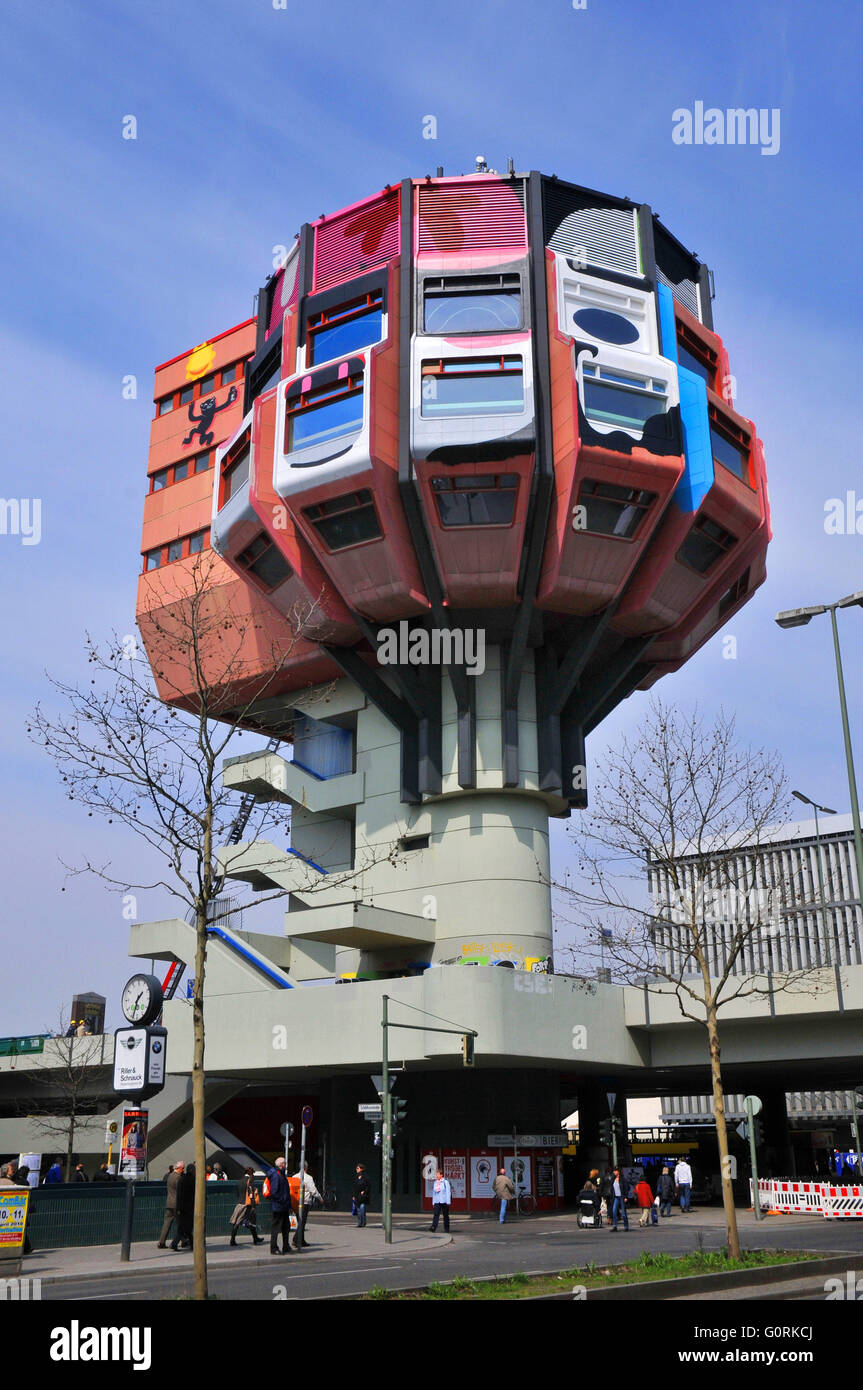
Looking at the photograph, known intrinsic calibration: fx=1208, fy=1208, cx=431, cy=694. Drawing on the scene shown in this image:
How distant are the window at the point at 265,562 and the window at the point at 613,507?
12811 mm

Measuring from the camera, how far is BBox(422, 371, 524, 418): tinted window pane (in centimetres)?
4247

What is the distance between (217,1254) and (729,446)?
115 ft

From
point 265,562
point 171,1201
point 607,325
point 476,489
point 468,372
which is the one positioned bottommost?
point 171,1201

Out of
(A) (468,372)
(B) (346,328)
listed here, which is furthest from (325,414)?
(A) (468,372)

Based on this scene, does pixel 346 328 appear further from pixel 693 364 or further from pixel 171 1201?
pixel 171 1201

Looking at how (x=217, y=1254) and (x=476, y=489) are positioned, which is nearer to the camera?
(x=217, y=1254)

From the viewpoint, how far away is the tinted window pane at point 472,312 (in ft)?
147

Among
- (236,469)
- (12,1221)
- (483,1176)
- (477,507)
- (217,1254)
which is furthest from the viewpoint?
(236,469)

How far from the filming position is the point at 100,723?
55.8ft

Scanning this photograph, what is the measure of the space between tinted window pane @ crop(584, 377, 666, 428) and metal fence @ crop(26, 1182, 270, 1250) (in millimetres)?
27733

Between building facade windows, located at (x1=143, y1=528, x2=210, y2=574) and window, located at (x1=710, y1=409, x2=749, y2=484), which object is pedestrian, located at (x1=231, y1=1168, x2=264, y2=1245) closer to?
window, located at (x1=710, y1=409, x2=749, y2=484)

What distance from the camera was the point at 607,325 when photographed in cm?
4494

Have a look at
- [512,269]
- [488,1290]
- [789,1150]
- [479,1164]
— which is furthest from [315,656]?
[488,1290]

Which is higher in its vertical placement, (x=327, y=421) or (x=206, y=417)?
(x=206, y=417)
